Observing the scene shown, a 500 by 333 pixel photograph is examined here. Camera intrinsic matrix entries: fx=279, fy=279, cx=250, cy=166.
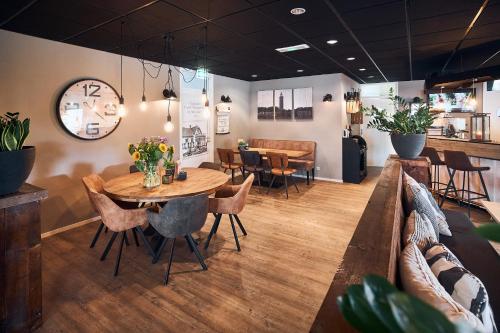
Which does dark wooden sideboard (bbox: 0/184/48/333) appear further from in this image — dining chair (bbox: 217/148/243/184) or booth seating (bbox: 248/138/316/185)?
booth seating (bbox: 248/138/316/185)

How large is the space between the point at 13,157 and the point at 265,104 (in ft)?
20.5

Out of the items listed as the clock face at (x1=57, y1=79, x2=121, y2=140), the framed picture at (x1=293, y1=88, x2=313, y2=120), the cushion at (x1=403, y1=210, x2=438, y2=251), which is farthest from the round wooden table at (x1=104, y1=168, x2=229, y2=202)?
the framed picture at (x1=293, y1=88, x2=313, y2=120)

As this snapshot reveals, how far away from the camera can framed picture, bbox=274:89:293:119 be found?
282 inches

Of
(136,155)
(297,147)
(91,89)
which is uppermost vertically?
(91,89)

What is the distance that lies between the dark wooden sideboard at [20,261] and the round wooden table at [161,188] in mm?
757

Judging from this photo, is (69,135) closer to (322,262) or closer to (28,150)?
(28,150)

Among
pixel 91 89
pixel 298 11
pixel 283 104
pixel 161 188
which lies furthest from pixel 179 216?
pixel 283 104

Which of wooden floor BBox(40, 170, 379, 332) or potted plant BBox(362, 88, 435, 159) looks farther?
potted plant BBox(362, 88, 435, 159)

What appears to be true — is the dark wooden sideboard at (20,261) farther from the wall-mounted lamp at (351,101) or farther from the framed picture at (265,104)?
the wall-mounted lamp at (351,101)

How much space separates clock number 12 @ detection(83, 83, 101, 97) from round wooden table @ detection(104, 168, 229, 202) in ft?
4.81

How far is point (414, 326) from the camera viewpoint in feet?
1.40

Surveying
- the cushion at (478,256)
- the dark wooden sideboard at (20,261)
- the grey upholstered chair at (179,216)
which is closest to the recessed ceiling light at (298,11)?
the grey upholstered chair at (179,216)

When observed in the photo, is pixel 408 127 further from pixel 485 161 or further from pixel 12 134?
pixel 12 134

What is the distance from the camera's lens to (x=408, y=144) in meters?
2.99
